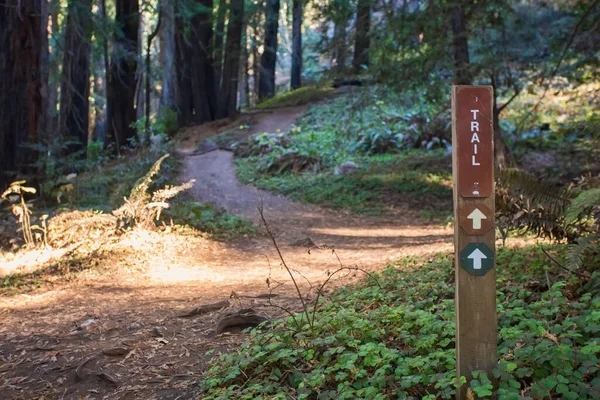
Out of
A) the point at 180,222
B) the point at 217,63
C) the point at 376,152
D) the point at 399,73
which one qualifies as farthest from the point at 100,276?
the point at 217,63

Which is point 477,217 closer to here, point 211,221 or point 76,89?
point 211,221

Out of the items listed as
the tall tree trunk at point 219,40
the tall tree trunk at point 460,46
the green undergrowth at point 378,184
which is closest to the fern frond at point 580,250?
the tall tree trunk at point 460,46

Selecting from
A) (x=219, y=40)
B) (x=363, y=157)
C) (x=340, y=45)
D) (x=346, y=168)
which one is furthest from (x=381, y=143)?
(x=219, y=40)

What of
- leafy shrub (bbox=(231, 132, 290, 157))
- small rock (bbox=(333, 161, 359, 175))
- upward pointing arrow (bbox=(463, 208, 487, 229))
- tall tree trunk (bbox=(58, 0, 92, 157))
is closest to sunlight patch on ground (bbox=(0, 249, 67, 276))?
upward pointing arrow (bbox=(463, 208, 487, 229))

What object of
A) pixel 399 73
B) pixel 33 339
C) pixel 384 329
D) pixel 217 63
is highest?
pixel 217 63

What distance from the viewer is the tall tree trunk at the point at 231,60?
24250 millimetres

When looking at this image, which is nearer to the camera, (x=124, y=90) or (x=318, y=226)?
(x=318, y=226)

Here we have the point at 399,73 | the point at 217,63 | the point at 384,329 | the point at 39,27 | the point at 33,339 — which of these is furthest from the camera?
the point at 217,63

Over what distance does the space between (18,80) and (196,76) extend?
47.2ft

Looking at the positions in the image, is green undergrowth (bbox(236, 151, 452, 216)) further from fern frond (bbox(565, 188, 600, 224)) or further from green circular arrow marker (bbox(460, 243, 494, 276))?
green circular arrow marker (bbox(460, 243, 494, 276))

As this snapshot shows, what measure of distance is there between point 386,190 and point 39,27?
842cm

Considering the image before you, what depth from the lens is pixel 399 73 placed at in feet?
41.4

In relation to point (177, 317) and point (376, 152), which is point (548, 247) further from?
point (376, 152)

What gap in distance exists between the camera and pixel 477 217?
3.02 metres
